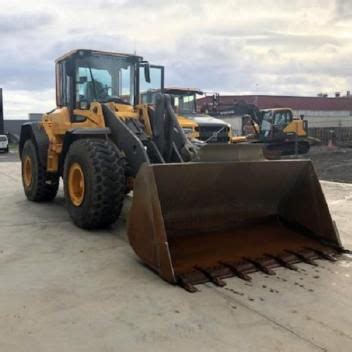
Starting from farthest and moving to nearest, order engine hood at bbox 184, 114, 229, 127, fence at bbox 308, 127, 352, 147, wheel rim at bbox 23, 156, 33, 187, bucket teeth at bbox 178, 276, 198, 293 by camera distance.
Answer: fence at bbox 308, 127, 352, 147 → engine hood at bbox 184, 114, 229, 127 → wheel rim at bbox 23, 156, 33, 187 → bucket teeth at bbox 178, 276, 198, 293

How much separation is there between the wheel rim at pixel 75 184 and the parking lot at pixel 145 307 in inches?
33.4

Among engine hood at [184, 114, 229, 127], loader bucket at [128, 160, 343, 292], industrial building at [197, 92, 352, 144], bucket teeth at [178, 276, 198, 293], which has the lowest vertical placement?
bucket teeth at [178, 276, 198, 293]

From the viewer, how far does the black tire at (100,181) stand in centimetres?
575

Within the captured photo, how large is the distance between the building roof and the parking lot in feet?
128

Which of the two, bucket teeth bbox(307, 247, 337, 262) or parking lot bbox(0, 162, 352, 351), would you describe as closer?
parking lot bbox(0, 162, 352, 351)

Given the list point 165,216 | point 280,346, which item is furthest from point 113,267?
point 280,346

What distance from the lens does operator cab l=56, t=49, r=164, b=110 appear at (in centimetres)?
737

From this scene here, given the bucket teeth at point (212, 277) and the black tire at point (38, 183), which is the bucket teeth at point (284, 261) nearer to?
the bucket teeth at point (212, 277)

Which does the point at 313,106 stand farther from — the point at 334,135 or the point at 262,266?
the point at 262,266

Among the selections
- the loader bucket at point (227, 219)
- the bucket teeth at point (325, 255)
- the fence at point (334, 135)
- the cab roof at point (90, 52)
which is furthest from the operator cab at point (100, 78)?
the fence at point (334, 135)

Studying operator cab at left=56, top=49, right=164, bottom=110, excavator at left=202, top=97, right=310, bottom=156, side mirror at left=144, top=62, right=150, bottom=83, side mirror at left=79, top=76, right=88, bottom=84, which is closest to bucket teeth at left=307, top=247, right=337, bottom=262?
operator cab at left=56, top=49, right=164, bottom=110

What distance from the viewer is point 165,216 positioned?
17.0ft

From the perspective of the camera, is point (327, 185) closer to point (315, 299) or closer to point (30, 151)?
point (30, 151)

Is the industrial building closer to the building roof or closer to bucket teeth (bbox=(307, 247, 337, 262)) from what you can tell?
the building roof
